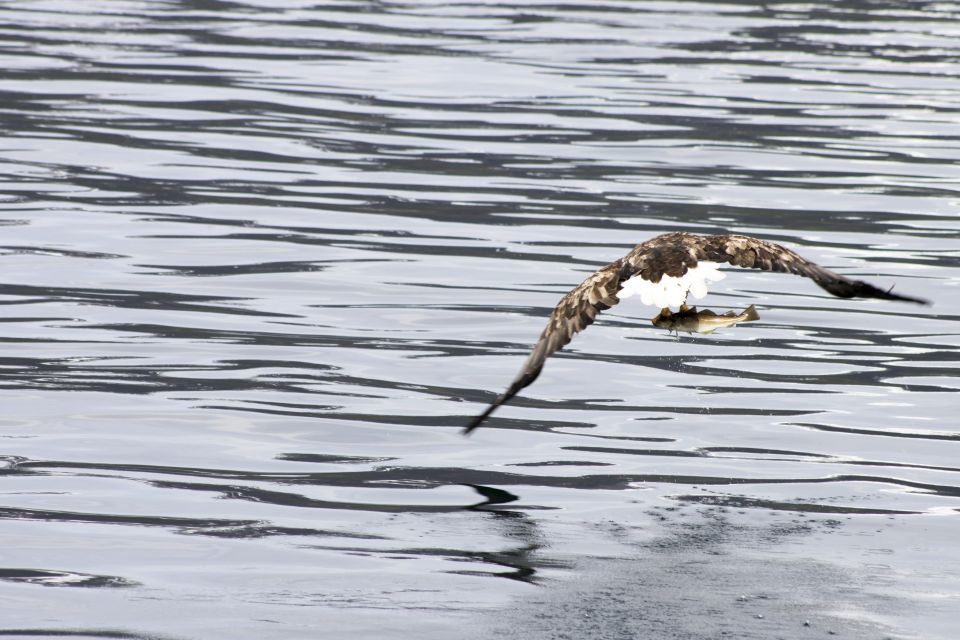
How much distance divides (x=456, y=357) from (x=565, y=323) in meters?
2.68

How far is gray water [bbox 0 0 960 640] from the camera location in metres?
7.27

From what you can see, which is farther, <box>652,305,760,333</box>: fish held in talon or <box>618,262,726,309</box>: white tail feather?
<box>652,305,760,333</box>: fish held in talon

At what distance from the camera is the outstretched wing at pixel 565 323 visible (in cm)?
867

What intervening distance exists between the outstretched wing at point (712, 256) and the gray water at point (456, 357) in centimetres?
96

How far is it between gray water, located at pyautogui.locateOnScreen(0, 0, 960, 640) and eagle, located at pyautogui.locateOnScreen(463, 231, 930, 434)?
666mm

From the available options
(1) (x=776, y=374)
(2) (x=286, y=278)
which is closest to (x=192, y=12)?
(2) (x=286, y=278)

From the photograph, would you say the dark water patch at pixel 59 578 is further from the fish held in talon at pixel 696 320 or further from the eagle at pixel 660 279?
the fish held in talon at pixel 696 320

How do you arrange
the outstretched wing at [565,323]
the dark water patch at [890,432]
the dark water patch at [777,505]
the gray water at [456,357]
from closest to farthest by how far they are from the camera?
the gray water at [456,357] < the dark water patch at [777,505] < the outstretched wing at [565,323] < the dark water patch at [890,432]

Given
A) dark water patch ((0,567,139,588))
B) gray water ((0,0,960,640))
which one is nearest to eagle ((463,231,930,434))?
gray water ((0,0,960,640))

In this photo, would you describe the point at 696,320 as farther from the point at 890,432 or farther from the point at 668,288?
the point at 890,432

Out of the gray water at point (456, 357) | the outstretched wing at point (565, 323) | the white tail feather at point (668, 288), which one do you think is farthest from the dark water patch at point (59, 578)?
the white tail feather at point (668, 288)

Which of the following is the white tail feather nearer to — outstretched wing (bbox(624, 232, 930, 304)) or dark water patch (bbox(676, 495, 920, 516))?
outstretched wing (bbox(624, 232, 930, 304))

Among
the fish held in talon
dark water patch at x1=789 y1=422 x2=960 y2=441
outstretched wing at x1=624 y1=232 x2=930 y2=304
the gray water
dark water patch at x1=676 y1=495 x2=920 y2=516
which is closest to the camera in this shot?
the gray water

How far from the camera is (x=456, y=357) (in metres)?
11.4
